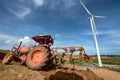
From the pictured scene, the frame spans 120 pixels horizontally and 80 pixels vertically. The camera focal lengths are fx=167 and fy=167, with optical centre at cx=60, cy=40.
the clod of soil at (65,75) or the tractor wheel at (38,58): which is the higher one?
the tractor wheel at (38,58)

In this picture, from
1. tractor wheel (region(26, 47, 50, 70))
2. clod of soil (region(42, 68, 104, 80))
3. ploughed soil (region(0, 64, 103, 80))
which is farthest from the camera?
clod of soil (region(42, 68, 104, 80))

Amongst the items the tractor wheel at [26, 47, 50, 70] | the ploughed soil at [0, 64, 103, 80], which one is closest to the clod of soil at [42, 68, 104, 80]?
the ploughed soil at [0, 64, 103, 80]

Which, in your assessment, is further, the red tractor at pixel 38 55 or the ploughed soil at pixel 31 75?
the red tractor at pixel 38 55

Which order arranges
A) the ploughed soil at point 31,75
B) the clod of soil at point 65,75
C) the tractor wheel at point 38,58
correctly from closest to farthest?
the ploughed soil at point 31,75
the tractor wheel at point 38,58
the clod of soil at point 65,75

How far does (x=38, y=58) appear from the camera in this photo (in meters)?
11.2

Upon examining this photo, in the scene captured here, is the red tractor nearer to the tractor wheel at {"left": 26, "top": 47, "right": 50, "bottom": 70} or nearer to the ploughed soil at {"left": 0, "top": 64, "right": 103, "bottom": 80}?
the tractor wheel at {"left": 26, "top": 47, "right": 50, "bottom": 70}

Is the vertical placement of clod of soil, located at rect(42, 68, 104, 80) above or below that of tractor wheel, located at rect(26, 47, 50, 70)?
below

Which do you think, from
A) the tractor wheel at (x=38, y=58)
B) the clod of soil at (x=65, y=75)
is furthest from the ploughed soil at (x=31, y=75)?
the tractor wheel at (x=38, y=58)

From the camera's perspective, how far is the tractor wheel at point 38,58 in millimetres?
10521

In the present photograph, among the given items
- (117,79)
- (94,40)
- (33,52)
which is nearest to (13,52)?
(33,52)

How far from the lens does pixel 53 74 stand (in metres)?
11.0

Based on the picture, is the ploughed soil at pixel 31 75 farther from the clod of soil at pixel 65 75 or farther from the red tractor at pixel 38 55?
the red tractor at pixel 38 55

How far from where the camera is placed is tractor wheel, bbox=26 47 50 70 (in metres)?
10.5

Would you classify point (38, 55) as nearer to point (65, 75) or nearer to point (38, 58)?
point (38, 58)
